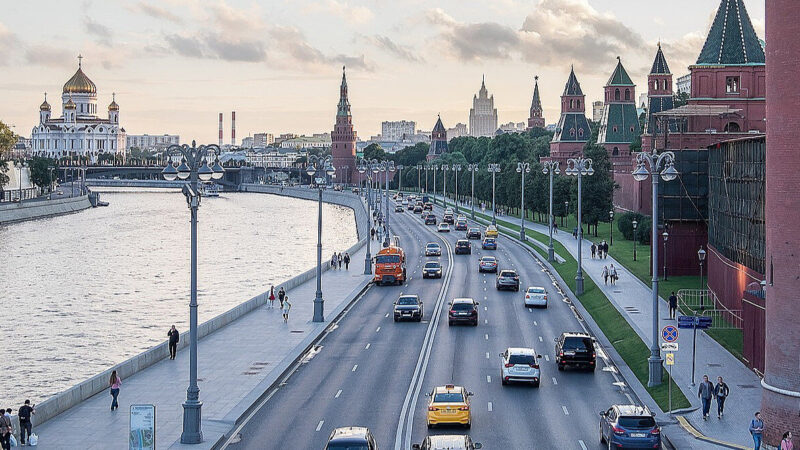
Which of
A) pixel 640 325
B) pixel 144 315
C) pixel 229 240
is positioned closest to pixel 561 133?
pixel 229 240

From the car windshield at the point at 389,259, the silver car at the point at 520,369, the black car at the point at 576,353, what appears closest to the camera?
the silver car at the point at 520,369

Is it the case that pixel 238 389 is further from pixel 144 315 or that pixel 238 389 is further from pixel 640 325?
pixel 144 315

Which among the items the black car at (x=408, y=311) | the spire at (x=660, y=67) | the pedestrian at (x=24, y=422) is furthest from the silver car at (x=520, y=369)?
the spire at (x=660, y=67)

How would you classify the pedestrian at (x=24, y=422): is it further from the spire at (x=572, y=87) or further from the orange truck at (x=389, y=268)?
the spire at (x=572, y=87)

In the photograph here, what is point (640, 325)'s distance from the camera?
47594 mm

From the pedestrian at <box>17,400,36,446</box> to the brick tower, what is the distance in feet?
64.6

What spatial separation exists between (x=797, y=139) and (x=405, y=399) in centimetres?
1403

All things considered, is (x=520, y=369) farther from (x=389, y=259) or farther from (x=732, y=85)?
(x=732, y=85)

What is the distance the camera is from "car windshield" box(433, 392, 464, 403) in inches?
1172

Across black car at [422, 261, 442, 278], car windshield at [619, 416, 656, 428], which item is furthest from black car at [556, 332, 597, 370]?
black car at [422, 261, 442, 278]

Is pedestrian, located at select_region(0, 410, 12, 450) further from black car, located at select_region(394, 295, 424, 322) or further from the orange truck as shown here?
the orange truck

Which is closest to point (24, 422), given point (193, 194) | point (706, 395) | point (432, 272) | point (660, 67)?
point (193, 194)

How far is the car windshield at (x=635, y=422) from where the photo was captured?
26.8 metres

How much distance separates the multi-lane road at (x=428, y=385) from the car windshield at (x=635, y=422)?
63.9 inches
